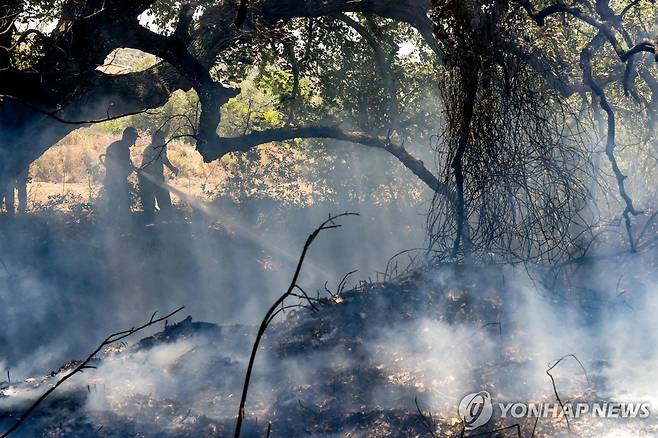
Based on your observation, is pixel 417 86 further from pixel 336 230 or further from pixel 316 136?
pixel 316 136

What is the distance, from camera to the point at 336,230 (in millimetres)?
13000

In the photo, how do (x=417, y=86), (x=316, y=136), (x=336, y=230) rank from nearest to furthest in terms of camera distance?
(x=316, y=136)
(x=417, y=86)
(x=336, y=230)

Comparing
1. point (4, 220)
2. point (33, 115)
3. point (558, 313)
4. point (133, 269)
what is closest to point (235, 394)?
point (558, 313)

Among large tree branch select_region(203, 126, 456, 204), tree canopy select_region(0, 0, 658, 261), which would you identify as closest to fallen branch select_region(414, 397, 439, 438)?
tree canopy select_region(0, 0, 658, 261)

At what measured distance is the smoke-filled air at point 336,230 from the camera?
5.03 meters

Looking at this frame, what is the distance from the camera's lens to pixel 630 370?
17.2ft

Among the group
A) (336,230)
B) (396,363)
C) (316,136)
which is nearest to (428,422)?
(396,363)

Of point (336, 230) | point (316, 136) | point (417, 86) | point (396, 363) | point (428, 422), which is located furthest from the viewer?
point (336, 230)

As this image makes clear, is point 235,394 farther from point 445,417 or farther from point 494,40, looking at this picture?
point 494,40

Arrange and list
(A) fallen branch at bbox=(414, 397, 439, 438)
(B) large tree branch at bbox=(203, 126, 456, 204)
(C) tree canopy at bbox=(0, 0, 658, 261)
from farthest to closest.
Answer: (B) large tree branch at bbox=(203, 126, 456, 204)
(C) tree canopy at bbox=(0, 0, 658, 261)
(A) fallen branch at bbox=(414, 397, 439, 438)

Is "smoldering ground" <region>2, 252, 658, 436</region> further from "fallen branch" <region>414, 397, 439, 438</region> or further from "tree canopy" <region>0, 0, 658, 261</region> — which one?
"tree canopy" <region>0, 0, 658, 261</region>

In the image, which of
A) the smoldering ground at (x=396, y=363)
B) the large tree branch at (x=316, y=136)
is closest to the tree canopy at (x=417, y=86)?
the large tree branch at (x=316, y=136)

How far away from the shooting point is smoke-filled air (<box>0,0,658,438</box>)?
5.03 metres

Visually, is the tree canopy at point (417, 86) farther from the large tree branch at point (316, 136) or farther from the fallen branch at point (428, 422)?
the fallen branch at point (428, 422)
